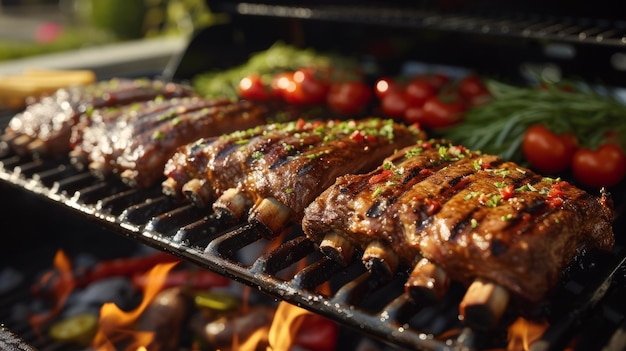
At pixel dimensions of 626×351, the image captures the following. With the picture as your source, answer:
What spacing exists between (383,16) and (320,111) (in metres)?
1.07

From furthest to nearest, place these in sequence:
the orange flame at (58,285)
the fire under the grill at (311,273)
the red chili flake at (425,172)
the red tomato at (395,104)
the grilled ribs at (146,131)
Result: the red tomato at (395,104) → the orange flame at (58,285) → the grilled ribs at (146,131) → the red chili flake at (425,172) → the fire under the grill at (311,273)

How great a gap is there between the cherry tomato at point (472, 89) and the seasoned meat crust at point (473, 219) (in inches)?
98.8

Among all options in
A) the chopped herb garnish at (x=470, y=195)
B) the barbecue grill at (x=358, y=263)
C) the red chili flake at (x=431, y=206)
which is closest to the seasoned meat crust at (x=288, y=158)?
the barbecue grill at (x=358, y=263)

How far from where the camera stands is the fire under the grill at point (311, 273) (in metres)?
2.33

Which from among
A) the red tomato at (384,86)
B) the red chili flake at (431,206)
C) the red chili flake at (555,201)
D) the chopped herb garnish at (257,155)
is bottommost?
the red tomato at (384,86)

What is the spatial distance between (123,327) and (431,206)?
2743mm

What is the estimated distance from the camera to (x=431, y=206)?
8.87 ft

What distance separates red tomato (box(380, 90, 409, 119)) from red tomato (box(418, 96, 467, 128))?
265 millimetres

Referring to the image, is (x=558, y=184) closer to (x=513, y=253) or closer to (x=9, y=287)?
(x=513, y=253)

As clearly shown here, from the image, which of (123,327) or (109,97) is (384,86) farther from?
(123,327)

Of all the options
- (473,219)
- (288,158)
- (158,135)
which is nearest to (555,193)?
(473,219)

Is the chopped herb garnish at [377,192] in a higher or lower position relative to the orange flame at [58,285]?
higher

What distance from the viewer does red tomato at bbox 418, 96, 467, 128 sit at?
541 centimetres

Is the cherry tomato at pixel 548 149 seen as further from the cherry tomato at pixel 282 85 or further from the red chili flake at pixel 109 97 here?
the red chili flake at pixel 109 97
